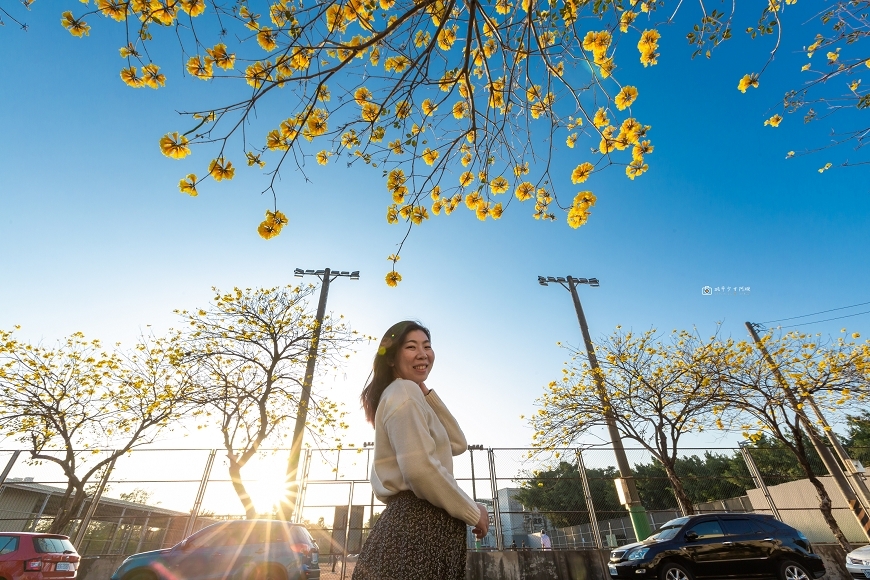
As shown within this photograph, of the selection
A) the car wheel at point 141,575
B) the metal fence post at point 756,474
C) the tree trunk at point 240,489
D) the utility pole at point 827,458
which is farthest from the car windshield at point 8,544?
the utility pole at point 827,458

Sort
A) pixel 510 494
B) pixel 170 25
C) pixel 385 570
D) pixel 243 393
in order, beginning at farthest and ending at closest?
pixel 243 393 < pixel 510 494 < pixel 170 25 < pixel 385 570

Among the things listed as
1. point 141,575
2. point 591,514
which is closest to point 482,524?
point 141,575

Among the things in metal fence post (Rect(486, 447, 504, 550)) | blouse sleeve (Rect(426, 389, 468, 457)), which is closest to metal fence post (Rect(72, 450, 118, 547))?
metal fence post (Rect(486, 447, 504, 550))

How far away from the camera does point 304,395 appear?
10.8 m

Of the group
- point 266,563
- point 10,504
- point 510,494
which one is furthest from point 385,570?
point 10,504

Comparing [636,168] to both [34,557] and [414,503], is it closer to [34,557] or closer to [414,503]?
[414,503]

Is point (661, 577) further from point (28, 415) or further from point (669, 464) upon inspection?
point (28, 415)

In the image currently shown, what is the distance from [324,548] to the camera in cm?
918

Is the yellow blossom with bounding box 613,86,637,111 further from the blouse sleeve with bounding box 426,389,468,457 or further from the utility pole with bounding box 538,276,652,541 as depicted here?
the utility pole with bounding box 538,276,652,541

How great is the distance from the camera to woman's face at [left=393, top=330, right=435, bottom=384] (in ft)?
5.58

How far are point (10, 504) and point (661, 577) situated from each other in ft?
54.9

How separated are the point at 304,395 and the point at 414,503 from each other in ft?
A: 33.9

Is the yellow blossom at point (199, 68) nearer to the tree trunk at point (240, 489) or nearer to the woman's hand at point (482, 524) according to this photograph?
the woman's hand at point (482, 524)

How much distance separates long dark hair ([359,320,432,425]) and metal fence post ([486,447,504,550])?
9.06 meters
